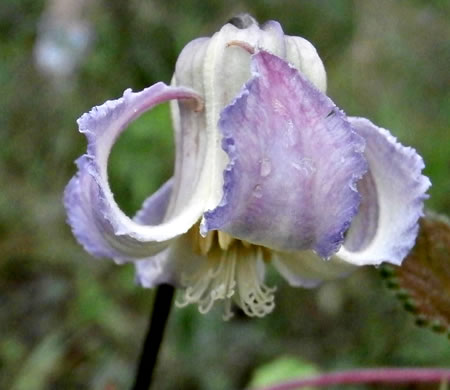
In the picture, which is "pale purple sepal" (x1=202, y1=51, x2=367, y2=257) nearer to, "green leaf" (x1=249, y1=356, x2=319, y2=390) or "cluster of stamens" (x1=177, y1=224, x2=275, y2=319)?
"cluster of stamens" (x1=177, y1=224, x2=275, y2=319)

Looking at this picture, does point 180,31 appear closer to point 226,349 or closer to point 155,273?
point 226,349

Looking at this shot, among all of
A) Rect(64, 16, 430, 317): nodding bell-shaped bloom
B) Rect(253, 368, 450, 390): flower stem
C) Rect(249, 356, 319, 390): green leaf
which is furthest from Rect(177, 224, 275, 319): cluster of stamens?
Rect(249, 356, 319, 390): green leaf

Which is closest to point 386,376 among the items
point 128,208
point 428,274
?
point 428,274

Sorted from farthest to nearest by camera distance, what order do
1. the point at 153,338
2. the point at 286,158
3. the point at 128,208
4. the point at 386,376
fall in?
the point at 128,208
the point at 386,376
the point at 153,338
the point at 286,158

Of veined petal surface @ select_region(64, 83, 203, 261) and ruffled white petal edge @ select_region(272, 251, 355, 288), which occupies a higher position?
ruffled white petal edge @ select_region(272, 251, 355, 288)

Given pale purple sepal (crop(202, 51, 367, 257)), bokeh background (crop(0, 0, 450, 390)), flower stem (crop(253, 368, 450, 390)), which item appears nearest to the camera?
pale purple sepal (crop(202, 51, 367, 257))

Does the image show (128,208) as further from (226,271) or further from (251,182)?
(251,182)

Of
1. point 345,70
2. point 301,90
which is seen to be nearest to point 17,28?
point 345,70
